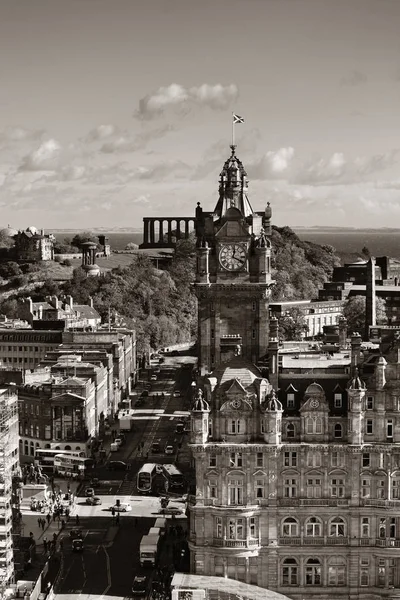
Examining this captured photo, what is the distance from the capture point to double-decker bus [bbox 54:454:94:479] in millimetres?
136875

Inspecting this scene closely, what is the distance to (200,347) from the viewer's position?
108 m

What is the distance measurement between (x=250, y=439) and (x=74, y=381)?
5765cm

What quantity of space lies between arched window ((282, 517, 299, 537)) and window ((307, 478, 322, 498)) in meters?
2.33

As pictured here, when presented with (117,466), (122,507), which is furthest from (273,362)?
(117,466)

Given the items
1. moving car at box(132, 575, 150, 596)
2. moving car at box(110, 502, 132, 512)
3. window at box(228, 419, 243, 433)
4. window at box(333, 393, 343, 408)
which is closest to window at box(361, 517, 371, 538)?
window at box(333, 393, 343, 408)

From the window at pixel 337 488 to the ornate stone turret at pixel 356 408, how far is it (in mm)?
3371

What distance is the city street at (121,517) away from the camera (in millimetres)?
100438

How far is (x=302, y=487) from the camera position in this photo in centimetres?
9469

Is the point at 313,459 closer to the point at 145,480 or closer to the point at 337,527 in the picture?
the point at 337,527

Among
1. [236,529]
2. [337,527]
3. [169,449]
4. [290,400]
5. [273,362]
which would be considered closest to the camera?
[236,529]

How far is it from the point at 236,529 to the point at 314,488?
268 inches

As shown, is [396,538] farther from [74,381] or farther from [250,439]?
[74,381]

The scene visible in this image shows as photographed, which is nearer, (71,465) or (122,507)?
(122,507)

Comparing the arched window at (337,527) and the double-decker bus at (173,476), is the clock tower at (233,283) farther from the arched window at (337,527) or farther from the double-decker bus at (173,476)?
the double-decker bus at (173,476)
